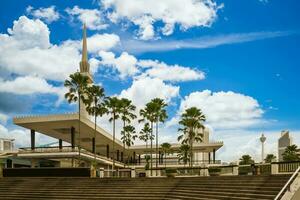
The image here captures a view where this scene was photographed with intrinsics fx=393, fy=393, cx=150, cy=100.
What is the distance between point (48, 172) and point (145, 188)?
1491 cm

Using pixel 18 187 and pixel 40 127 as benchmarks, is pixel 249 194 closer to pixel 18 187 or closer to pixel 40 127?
pixel 18 187

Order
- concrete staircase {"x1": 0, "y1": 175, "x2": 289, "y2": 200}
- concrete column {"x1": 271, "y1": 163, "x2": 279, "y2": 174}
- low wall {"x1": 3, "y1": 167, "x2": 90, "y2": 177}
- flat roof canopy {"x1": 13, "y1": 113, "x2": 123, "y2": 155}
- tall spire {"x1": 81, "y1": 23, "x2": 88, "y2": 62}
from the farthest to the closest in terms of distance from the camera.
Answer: tall spire {"x1": 81, "y1": 23, "x2": 88, "y2": 62} → flat roof canopy {"x1": 13, "y1": 113, "x2": 123, "y2": 155} → low wall {"x1": 3, "y1": 167, "x2": 90, "y2": 177} → concrete column {"x1": 271, "y1": 163, "x2": 279, "y2": 174} → concrete staircase {"x1": 0, "y1": 175, "x2": 289, "y2": 200}

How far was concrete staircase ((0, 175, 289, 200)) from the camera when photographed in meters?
24.2

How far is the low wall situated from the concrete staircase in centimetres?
202

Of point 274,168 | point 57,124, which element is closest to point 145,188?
point 274,168

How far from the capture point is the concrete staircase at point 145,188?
24219mm

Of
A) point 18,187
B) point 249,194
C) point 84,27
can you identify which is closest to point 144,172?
point 18,187

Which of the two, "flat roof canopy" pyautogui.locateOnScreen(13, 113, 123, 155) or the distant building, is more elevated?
"flat roof canopy" pyautogui.locateOnScreen(13, 113, 123, 155)

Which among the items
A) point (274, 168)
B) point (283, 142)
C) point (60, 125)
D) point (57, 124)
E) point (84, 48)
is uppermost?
point (84, 48)

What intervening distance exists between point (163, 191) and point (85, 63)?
7912 centimetres

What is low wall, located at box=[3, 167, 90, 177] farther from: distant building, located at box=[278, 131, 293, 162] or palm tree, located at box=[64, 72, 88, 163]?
distant building, located at box=[278, 131, 293, 162]

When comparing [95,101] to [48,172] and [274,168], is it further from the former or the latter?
[274,168]

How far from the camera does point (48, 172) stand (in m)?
43.7

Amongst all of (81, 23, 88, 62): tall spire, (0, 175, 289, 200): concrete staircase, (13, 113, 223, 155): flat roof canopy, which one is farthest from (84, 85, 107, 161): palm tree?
(81, 23, 88, 62): tall spire
